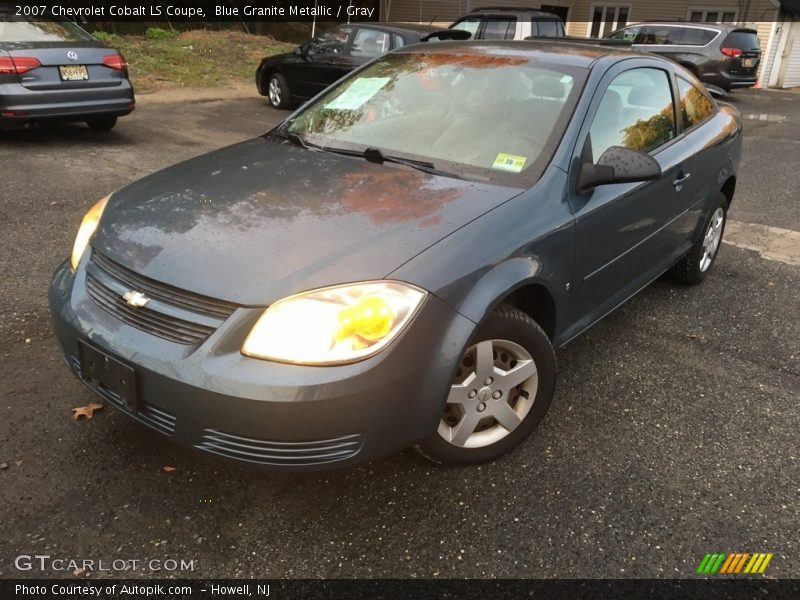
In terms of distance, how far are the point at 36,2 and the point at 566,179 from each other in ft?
26.1

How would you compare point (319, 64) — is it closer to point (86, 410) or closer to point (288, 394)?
point (86, 410)

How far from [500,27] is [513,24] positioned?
10.6 inches

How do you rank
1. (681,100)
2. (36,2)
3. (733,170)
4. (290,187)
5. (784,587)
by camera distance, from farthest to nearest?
1. (36,2)
2. (733,170)
3. (681,100)
4. (290,187)
5. (784,587)

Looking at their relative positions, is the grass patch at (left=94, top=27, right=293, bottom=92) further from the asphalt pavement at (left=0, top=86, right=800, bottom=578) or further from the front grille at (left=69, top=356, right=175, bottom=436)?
the front grille at (left=69, top=356, right=175, bottom=436)

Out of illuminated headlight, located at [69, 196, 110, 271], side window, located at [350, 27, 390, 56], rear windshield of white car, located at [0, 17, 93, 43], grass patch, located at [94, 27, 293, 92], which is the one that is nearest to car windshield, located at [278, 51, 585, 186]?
illuminated headlight, located at [69, 196, 110, 271]

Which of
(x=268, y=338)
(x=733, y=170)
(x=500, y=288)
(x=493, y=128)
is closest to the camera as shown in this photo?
(x=268, y=338)

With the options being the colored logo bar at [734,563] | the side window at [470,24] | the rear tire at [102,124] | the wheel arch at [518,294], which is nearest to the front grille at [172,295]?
the wheel arch at [518,294]

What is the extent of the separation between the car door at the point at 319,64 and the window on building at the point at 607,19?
52.1 feet

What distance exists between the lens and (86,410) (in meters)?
2.83

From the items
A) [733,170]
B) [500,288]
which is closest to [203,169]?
[500,288]

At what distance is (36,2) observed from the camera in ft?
26.1

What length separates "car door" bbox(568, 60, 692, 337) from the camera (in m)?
2.88

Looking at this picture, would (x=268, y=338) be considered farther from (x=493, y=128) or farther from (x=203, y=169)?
(x=493, y=128)

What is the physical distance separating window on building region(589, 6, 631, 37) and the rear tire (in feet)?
63.6
